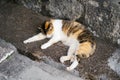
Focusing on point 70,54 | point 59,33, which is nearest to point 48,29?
point 59,33

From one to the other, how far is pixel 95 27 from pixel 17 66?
1.23 meters

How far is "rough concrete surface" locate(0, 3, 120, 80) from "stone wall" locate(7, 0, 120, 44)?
14cm

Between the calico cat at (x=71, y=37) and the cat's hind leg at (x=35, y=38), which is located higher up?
the calico cat at (x=71, y=37)

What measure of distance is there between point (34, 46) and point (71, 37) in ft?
1.62

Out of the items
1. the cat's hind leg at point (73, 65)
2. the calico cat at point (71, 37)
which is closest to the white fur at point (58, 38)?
the calico cat at point (71, 37)

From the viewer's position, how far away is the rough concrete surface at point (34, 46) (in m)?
3.35

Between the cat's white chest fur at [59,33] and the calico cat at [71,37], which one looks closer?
the calico cat at [71,37]

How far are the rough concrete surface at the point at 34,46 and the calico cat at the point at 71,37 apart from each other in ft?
0.23

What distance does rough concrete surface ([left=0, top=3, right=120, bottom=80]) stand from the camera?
11.0ft

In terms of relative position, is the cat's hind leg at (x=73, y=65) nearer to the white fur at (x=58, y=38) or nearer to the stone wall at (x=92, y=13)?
the white fur at (x=58, y=38)

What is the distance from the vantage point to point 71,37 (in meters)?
3.71

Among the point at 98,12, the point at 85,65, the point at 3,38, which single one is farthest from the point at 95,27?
the point at 3,38

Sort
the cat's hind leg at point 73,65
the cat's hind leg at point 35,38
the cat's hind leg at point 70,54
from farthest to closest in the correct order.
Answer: the cat's hind leg at point 35,38 < the cat's hind leg at point 70,54 < the cat's hind leg at point 73,65

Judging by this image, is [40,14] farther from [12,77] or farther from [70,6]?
[12,77]
